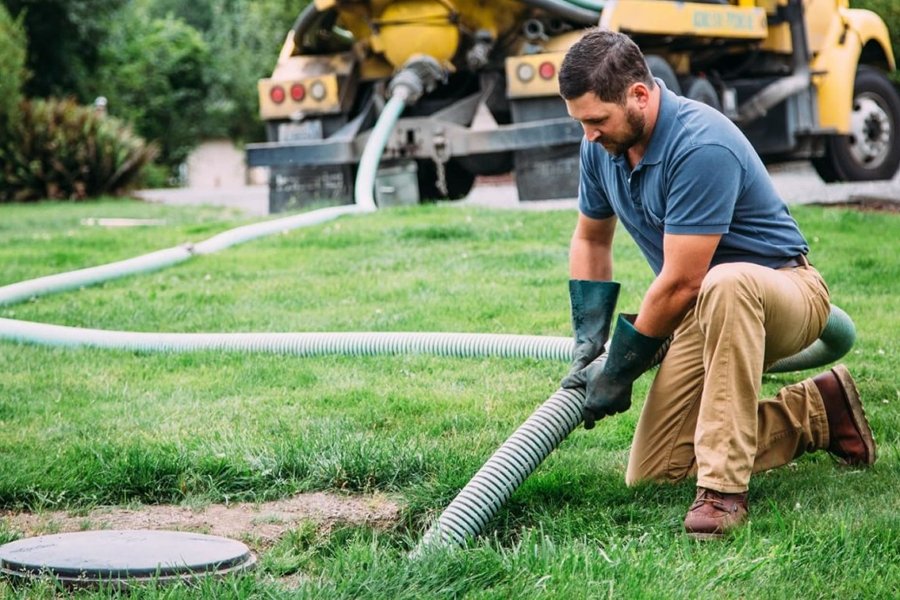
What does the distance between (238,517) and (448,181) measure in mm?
9130

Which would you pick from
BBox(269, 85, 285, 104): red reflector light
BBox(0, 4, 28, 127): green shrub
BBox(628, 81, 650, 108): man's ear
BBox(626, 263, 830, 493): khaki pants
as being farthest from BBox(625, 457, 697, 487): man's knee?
BBox(0, 4, 28, 127): green shrub

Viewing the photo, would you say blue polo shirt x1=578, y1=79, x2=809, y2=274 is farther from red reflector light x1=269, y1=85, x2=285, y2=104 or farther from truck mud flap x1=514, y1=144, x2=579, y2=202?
red reflector light x1=269, y1=85, x2=285, y2=104

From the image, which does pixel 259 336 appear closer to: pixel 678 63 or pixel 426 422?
pixel 426 422

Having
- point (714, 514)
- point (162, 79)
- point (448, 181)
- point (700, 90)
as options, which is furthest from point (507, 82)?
point (162, 79)

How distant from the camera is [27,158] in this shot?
18.4 m

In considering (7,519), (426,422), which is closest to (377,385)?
(426,422)

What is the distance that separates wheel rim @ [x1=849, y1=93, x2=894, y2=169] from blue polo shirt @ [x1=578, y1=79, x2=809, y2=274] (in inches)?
350

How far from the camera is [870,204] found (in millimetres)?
11273

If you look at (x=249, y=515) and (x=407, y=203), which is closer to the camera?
(x=249, y=515)

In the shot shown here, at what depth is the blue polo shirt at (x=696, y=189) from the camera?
356 cm

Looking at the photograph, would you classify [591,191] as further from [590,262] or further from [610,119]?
[610,119]

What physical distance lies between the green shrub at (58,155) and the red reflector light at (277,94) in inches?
310

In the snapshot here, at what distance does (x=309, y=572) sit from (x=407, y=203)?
7853 millimetres

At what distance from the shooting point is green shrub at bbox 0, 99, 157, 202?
59.8ft
